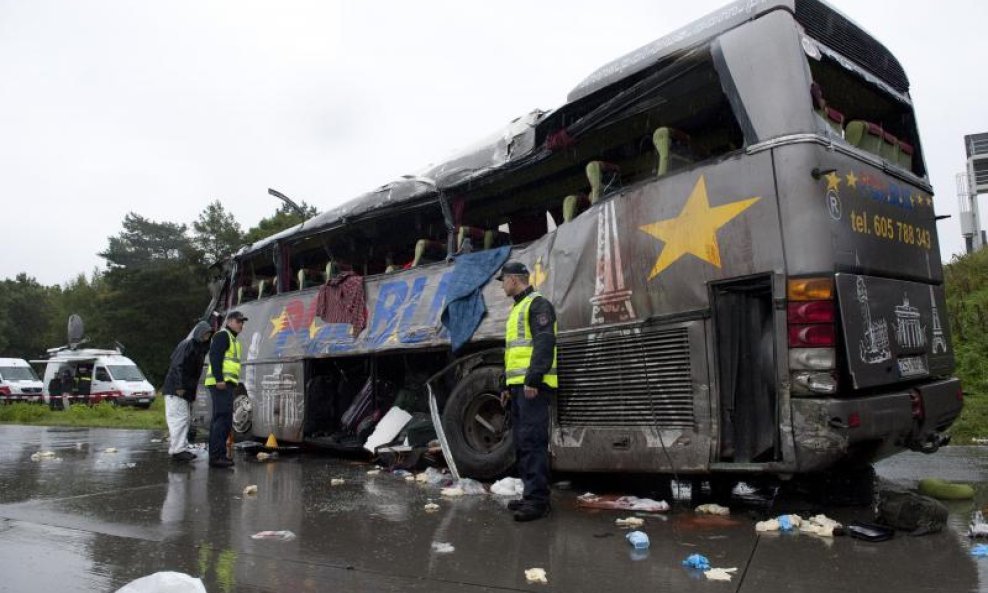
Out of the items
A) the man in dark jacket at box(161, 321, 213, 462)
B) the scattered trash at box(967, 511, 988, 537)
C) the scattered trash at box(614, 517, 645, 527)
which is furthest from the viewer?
the man in dark jacket at box(161, 321, 213, 462)

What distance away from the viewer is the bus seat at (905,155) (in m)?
5.18

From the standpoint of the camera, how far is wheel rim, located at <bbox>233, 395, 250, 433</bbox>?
9125 millimetres

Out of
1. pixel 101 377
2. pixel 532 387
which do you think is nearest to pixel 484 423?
pixel 532 387

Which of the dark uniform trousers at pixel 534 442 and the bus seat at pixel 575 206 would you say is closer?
the dark uniform trousers at pixel 534 442

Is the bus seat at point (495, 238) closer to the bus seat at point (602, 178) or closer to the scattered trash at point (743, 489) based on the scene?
the bus seat at point (602, 178)

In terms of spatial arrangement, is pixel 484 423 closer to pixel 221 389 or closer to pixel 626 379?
pixel 626 379

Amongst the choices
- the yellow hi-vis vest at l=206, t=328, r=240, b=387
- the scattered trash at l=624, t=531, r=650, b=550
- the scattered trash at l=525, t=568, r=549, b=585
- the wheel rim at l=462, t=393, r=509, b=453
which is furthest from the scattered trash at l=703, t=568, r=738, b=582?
the yellow hi-vis vest at l=206, t=328, r=240, b=387

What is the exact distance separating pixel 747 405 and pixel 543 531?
1473 mm

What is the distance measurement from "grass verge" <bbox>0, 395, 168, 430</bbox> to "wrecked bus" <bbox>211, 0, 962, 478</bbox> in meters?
12.5

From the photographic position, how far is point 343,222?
814 cm

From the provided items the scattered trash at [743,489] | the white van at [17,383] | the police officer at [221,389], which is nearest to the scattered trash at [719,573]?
the scattered trash at [743,489]

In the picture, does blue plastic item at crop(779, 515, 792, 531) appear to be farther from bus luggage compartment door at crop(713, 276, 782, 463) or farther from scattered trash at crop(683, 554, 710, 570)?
scattered trash at crop(683, 554, 710, 570)

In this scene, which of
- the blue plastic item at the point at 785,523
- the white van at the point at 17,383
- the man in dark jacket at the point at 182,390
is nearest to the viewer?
the blue plastic item at the point at 785,523

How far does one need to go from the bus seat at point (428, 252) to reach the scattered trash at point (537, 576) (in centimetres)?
465
